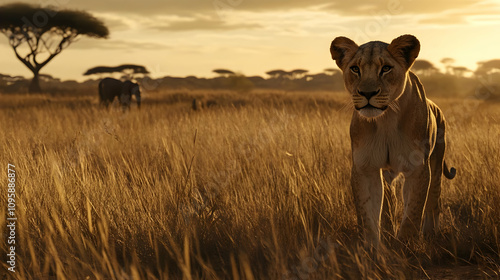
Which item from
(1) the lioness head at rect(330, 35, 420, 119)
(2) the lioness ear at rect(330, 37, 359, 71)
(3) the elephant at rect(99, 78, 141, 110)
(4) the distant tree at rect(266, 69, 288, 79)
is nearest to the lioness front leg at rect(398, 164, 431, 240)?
(1) the lioness head at rect(330, 35, 420, 119)

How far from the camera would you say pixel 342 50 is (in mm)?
3756

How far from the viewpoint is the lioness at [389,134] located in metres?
3.49

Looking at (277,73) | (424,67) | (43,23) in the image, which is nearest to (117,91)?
(43,23)

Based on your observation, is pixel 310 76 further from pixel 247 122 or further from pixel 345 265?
pixel 345 265

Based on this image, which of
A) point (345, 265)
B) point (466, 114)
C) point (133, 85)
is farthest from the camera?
point (133, 85)

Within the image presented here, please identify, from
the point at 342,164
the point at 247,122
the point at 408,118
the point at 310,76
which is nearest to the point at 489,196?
the point at 408,118

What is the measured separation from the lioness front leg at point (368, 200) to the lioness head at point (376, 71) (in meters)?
0.50

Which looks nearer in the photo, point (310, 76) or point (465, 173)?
point (465, 173)

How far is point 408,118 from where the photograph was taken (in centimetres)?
369

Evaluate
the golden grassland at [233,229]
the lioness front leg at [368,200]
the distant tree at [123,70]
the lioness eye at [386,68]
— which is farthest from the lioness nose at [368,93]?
the distant tree at [123,70]

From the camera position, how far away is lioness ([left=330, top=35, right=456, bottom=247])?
349 cm

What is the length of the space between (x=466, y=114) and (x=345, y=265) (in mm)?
10899

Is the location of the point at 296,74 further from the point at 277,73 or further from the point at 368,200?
the point at 368,200

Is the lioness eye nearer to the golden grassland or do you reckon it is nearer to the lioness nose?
the lioness nose
